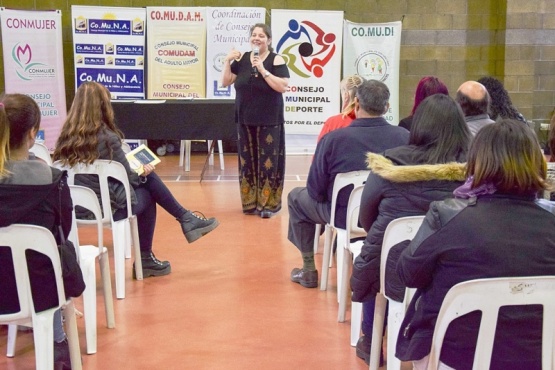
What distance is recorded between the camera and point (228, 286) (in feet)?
14.1

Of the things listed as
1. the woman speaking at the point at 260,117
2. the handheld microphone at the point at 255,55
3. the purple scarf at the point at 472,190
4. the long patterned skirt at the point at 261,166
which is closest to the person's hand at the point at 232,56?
the woman speaking at the point at 260,117

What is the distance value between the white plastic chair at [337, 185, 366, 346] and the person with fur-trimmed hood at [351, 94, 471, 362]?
0.61 metres

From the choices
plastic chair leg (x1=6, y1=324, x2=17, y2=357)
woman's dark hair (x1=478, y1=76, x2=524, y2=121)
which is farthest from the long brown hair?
woman's dark hair (x1=478, y1=76, x2=524, y2=121)

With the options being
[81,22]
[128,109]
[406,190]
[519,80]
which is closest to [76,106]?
[406,190]

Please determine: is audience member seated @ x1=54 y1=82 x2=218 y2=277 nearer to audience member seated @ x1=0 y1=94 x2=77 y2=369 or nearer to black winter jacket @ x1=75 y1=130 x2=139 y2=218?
black winter jacket @ x1=75 y1=130 x2=139 y2=218

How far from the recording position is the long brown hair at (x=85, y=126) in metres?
3.86

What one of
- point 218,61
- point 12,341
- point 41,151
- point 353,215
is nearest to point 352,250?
point 353,215

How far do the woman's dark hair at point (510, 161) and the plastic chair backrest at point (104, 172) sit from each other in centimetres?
237

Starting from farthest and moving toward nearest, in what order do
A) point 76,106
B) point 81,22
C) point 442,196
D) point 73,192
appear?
1. point 81,22
2. point 76,106
3. point 73,192
4. point 442,196

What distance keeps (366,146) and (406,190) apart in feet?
3.21

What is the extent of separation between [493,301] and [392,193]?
2.86ft

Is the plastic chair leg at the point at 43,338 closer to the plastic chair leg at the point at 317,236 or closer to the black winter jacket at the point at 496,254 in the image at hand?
the black winter jacket at the point at 496,254

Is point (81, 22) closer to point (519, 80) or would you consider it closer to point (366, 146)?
point (519, 80)

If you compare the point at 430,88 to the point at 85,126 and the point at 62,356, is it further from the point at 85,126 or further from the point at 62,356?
the point at 62,356
